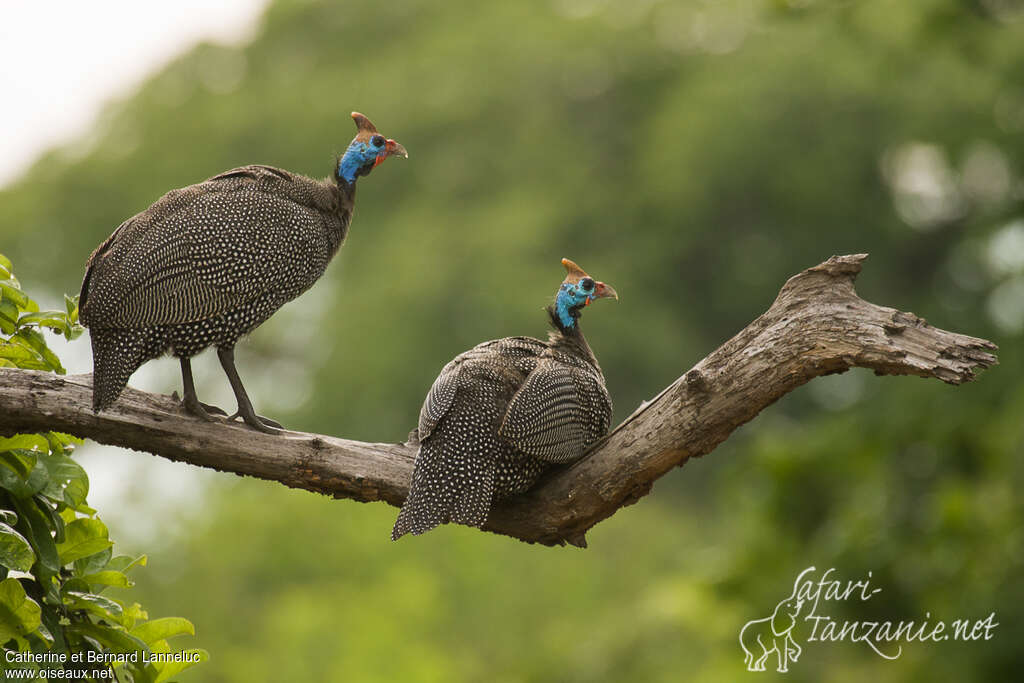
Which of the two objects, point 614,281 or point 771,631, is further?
point 614,281

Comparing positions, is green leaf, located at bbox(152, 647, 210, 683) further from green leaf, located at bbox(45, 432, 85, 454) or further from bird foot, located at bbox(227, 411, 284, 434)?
bird foot, located at bbox(227, 411, 284, 434)

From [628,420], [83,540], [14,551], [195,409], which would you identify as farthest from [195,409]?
[628,420]

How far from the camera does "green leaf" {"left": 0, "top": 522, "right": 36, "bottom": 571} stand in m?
3.93

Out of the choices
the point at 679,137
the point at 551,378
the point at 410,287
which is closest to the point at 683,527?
the point at 410,287

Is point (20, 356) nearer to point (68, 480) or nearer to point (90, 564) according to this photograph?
point (68, 480)

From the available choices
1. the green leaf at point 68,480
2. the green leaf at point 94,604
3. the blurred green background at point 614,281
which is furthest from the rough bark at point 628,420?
the blurred green background at point 614,281

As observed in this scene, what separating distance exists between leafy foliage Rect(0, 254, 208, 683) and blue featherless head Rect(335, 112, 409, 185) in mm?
1703

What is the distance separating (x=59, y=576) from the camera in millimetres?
4281

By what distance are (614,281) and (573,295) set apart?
2069 cm

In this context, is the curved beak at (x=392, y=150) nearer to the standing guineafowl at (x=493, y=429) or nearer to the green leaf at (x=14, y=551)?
the standing guineafowl at (x=493, y=429)

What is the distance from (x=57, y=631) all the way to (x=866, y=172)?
23847 mm

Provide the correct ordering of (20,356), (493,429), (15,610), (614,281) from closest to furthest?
(15,610) → (20,356) → (493,429) → (614,281)

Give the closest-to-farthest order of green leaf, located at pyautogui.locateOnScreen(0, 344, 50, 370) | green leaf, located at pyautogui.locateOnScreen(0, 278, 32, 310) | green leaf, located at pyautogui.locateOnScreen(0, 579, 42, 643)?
green leaf, located at pyautogui.locateOnScreen(0, 579, 42, 643), green leaf, located at pyautogui.locateOnScreen(0, 278, 32, 310), green leaf, located at pyautogui.locateOnScreen(0, 344, 50, 370)

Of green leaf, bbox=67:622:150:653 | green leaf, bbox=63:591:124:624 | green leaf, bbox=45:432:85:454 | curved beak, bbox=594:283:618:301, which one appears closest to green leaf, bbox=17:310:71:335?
green leaf, bbox=45:432:85:454
